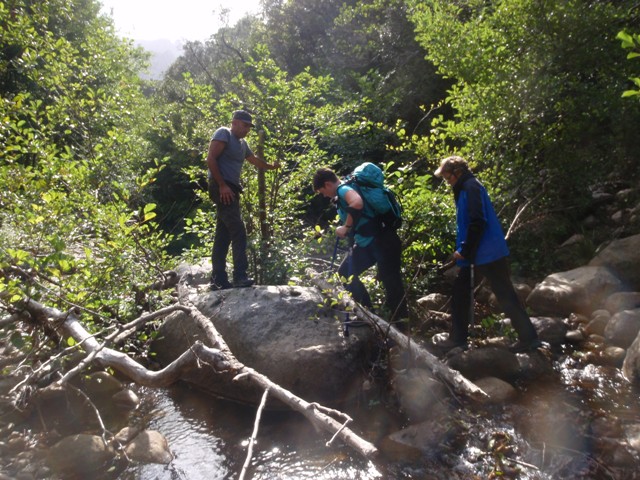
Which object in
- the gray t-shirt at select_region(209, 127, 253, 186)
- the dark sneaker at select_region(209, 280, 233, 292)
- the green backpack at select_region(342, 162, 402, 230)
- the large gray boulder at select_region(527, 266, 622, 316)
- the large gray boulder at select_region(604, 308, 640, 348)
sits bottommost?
the large gray boulder at select_region(604, 308, 640, 348)

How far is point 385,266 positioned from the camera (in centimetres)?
491

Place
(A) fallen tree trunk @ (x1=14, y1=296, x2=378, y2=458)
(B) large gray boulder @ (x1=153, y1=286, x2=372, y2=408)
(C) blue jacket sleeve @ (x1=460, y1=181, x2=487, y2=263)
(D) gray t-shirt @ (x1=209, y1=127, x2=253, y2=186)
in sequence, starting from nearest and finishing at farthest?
(A) fallen tree trunk @ (x1=14, y1=296, x2=378, y2=458)
(C) blue jacket sleeve @ (x1=460, y1=181, x2=487, y2=263)
(B) large gray boulder @ (x1=153, y1=286, x2=372, y2=408)
(D) gray t-shirt @ (x1=209, y1=127, x2=253, y2=186)

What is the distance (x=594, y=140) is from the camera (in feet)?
22.3

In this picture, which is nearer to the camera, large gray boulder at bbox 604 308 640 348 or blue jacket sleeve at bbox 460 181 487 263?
blue jacket sleeve at bbox 460 181 487 263

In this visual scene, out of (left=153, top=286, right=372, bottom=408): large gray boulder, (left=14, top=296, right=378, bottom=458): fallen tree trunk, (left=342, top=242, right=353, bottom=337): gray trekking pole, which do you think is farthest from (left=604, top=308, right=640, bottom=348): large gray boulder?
(left=14, top=296, right=378, bottom=458): fallen tree trunk

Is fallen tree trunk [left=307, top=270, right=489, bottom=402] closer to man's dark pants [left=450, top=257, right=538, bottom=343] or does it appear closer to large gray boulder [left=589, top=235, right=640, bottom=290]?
man's dark pants [left=450, top=257, right=538, bottom=343]

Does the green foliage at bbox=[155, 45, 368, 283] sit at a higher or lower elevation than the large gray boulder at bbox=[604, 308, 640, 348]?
higher

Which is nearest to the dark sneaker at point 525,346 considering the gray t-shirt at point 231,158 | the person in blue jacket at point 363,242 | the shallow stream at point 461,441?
the shallow stream at point 461,441

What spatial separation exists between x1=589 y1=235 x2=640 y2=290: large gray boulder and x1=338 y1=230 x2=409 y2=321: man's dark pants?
3.50m

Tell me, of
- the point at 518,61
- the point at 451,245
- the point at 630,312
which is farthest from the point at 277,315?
the point at 518,61

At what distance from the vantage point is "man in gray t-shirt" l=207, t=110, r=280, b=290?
5426 millimetres

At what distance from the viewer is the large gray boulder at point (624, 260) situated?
6191 millimetres

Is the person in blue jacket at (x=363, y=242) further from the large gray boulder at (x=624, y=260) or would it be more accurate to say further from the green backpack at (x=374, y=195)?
the large gray boulder at (x=624, y=260)

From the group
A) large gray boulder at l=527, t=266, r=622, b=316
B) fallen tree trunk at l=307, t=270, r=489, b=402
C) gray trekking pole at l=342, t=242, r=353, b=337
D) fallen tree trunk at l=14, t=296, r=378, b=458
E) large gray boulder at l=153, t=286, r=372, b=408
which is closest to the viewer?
fallen tree trunk at l=14, t=296, r=378, b=458
